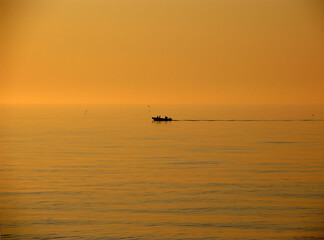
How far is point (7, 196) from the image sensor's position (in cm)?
1811

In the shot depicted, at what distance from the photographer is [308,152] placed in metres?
31.1

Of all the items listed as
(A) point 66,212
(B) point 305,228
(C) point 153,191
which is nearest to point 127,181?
(C) point 153,191

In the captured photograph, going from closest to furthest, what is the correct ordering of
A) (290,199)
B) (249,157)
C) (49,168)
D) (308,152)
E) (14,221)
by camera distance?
(14,221) → (290,199) → (49,168) → (249,157) → (308,152)

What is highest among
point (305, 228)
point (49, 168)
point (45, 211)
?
point (49, 168)

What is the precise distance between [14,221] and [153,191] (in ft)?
17.3

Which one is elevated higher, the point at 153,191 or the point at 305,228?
the point at 153,191

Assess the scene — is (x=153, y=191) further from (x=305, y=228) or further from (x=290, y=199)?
(x=305, y=228)

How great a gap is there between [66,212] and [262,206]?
5.91m

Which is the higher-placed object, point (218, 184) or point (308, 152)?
point (308, 152)

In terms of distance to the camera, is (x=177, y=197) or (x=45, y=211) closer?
(x=45, y=211)

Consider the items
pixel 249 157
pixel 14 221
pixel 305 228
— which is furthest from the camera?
pixel 249 157

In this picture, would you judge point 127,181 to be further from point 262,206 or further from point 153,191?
point 262,206

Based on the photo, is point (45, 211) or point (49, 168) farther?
point (49, 168)

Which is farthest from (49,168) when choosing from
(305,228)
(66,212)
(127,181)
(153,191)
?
(305,228)
